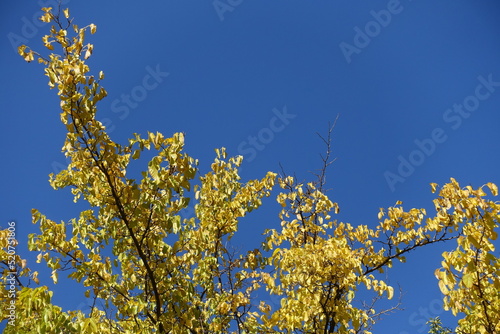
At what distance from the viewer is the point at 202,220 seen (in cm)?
507

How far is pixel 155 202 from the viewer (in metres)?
2.93

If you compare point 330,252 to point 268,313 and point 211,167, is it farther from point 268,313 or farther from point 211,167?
point 211,167

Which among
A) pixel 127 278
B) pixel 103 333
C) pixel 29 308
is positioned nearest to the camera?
pixel 29 308

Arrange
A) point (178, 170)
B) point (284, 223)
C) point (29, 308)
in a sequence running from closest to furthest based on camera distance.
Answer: point (29, 308) → point (178, 170) → point (284, 223)

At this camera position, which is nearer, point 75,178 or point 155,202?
point 155,202

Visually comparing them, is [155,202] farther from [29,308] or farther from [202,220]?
[202,220]

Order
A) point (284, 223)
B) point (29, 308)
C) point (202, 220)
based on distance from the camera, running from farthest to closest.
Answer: point (284, 223), point (202, 220), point (29, 308)

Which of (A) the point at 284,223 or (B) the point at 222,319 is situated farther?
(A) the point at 284,223

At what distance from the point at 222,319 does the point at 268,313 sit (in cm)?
72

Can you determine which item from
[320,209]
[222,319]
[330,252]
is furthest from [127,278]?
[320,209]

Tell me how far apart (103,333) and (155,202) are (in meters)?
1.63

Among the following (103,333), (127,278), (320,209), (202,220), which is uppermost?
(320,209)

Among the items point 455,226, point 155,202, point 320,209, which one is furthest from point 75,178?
point 455,226

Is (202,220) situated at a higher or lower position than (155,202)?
higher
